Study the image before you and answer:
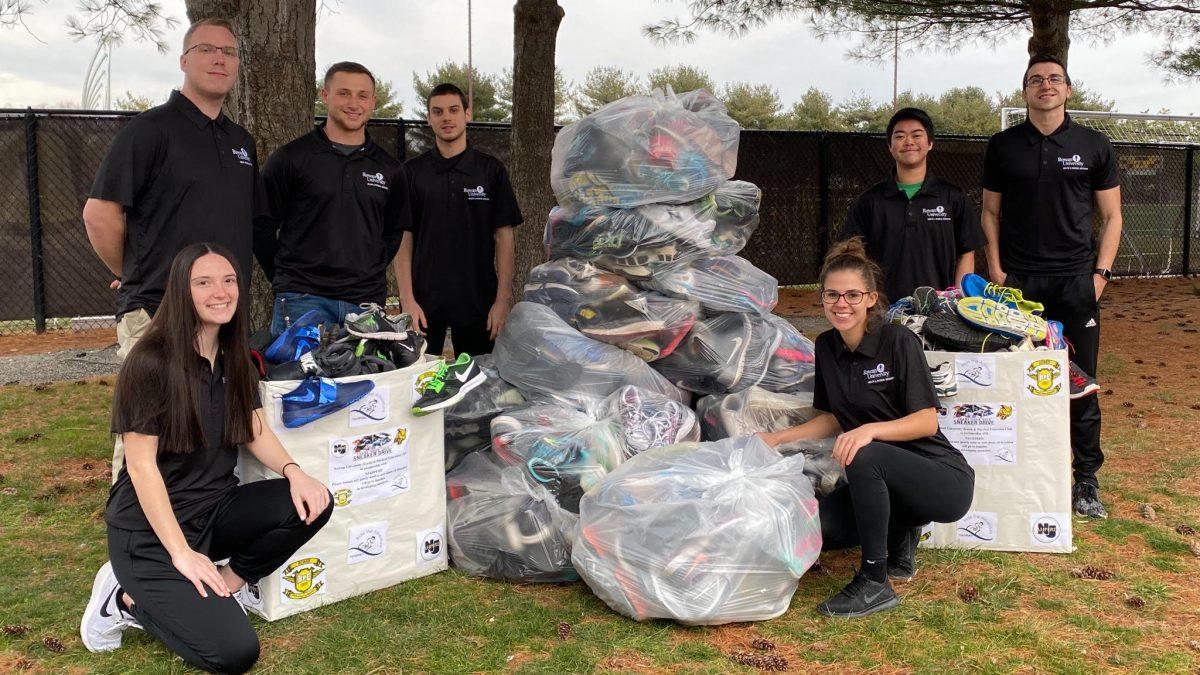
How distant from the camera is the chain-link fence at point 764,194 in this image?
8711 mm

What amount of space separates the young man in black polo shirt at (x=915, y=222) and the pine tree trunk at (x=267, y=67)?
2.71 m

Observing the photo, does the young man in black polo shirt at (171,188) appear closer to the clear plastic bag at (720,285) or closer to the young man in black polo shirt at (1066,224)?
the clear plastic bag at (720,285)

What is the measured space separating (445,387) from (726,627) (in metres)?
1.22

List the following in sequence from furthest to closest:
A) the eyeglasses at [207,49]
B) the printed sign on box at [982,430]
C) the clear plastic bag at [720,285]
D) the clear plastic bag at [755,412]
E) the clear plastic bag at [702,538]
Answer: the clear plastic bag at [720,285]
the clear plastic bag at [755,412]
the printed sign on box at [982,430]
the eyeglasses at [207,49]
the clear plastic bag at [702,538]

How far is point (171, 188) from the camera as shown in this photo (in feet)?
10.5

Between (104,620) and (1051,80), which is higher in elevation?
(1051,80)

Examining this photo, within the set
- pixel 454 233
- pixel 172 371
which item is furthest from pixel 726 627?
pixel 454 233

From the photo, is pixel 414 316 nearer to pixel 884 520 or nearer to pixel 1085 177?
pixel 884 520

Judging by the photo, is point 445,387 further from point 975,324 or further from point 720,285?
point 975,324

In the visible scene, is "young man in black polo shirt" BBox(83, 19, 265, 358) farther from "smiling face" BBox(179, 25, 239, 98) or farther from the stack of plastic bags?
the stack of plastic bags

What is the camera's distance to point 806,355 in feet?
13.1

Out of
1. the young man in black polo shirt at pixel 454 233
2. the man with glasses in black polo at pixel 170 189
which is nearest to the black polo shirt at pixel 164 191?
the man with glasses in black polo at pixel 170 189

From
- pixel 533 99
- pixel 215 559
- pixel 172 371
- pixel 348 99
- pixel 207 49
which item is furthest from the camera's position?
pixel 533 99

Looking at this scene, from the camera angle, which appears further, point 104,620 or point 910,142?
point 910,142
